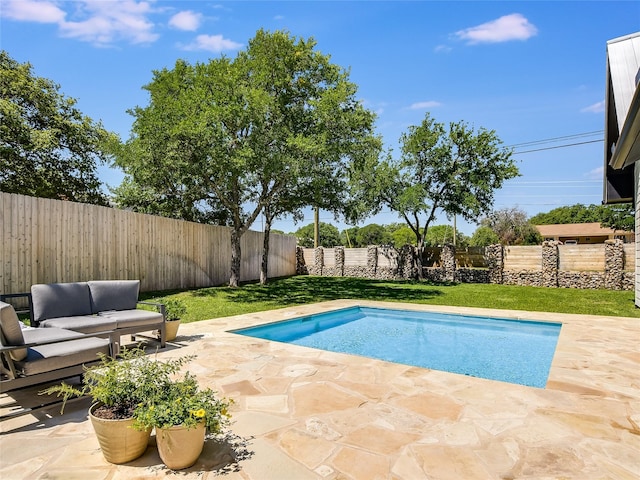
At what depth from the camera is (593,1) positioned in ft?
29.1

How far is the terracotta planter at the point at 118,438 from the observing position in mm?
2381

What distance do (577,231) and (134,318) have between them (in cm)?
4340

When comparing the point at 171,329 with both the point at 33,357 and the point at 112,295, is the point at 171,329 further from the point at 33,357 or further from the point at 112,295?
the point at 33,357

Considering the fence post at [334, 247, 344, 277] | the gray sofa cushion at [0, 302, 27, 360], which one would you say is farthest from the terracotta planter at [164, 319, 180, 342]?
the fence post at [334, 247, 344, 277]

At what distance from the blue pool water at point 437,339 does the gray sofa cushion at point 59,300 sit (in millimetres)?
2557

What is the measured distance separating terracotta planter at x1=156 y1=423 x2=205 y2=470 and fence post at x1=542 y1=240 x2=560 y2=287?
16.0 m

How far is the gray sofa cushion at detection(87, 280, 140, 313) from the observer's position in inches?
215

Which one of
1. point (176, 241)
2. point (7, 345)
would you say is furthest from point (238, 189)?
point (7, 345)

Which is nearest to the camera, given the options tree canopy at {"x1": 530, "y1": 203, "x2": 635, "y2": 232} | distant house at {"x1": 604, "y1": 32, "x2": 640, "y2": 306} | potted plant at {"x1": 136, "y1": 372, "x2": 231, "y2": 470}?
potted plant at {"x1": 136, "y1": 372, "x2": 231, "y2": 470}

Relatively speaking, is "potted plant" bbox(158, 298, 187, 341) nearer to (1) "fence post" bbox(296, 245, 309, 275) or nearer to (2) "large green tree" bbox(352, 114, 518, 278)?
(2) "large green tree" bbox(352, 114, 518, 278)

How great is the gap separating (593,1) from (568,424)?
1023 centimetres

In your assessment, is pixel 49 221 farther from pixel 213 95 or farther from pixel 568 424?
pixel 568 424

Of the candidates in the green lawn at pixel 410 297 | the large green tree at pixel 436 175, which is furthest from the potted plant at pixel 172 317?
the large green tree at pixel 436 175

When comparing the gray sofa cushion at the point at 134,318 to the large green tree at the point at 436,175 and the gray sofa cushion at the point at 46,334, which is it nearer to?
the gray sofa cushion at the point at 46,334
